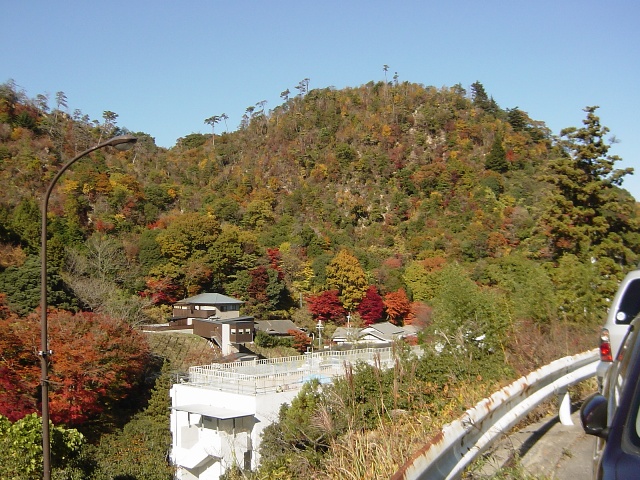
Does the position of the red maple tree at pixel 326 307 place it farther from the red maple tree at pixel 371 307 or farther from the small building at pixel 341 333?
the small building at pixel 341 333

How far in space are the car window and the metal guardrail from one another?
64cm

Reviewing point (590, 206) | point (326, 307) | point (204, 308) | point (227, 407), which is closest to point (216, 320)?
point (204, 308)

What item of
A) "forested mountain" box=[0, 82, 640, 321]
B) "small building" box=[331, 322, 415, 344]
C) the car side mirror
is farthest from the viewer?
"small building" box=[331, 322, 415, 344]

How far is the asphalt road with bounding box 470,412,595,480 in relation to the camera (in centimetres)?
379

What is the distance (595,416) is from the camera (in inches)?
105

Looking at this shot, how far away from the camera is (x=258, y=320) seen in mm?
40750

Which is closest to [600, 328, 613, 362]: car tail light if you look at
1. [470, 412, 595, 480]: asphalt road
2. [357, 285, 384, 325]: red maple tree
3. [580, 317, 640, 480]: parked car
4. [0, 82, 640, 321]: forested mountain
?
[470, 412, 595, 480]: asphalt road

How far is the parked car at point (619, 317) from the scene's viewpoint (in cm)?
518

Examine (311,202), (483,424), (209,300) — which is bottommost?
(209,300)

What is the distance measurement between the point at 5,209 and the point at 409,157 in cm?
4608

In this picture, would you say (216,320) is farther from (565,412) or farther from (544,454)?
(544,454)

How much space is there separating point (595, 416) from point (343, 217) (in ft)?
191

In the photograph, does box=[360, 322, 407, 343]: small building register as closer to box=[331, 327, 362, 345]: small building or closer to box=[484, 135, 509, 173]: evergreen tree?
box=[331, 327, 362, 345]: small building

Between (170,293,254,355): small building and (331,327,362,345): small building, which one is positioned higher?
(170,293,254,355): small building
